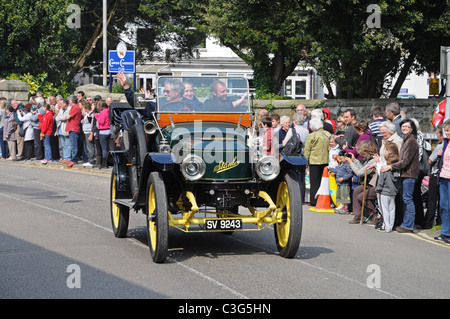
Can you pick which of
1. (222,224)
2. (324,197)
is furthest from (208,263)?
(324,197)

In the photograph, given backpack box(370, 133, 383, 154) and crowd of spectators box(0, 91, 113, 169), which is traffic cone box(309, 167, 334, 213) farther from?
crowd of spectators box(0, 91, 113, 169)

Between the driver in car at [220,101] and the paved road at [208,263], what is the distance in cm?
188

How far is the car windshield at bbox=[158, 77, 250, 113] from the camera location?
10.3 m

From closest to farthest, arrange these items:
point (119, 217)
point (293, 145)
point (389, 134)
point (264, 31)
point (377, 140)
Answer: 1. point (119, 217)
2. point (389, 134)
3. point (377, 140)
4. point (293, 145)
5. point (264, 31)

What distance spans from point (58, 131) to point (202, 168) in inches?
594

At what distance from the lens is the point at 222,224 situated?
878 centimetres

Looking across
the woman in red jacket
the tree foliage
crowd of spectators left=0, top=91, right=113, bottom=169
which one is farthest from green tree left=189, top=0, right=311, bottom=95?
the woman in red jacket

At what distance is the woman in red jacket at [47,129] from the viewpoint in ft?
76.9

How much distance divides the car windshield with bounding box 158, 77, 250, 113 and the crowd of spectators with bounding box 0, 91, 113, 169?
10038 mm

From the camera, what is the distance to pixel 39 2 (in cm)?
3831

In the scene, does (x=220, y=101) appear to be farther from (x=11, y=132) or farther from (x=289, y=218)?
(x=11, y=132)

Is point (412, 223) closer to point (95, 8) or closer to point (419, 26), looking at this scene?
point (419, 26)
